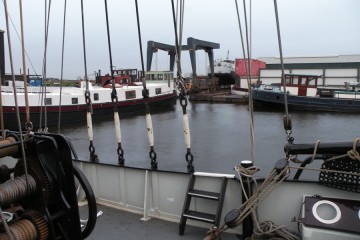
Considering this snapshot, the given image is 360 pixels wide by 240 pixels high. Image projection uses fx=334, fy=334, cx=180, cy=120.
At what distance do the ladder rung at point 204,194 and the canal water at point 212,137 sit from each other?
8.65 m

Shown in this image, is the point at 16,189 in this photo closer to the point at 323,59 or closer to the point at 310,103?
the point at 310,103

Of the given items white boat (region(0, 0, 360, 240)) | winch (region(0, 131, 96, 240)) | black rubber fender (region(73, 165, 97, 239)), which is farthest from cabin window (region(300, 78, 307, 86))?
winch (region(0, 131, 96, 240))

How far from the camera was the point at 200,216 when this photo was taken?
13.1 feet

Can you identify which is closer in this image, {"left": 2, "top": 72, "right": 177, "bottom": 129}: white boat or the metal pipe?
the metal pipe

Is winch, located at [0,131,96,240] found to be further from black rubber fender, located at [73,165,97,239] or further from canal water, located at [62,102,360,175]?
canal water, located at [62,102,360,175]

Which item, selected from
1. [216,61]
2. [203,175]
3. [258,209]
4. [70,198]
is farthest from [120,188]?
[216,61]

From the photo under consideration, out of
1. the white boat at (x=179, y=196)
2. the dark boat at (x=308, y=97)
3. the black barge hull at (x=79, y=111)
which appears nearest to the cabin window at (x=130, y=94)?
the black barge hull at (x=79, y=111)

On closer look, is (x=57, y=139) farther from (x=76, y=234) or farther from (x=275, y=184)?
(x=275, y=184)

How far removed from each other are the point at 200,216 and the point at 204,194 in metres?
0.27

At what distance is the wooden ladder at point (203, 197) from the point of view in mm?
3830

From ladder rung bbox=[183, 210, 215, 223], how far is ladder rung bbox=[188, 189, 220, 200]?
0.73ft

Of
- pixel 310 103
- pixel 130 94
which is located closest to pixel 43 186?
pixel 130 94

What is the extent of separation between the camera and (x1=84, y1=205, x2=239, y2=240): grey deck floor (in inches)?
156

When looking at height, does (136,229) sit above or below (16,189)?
below
